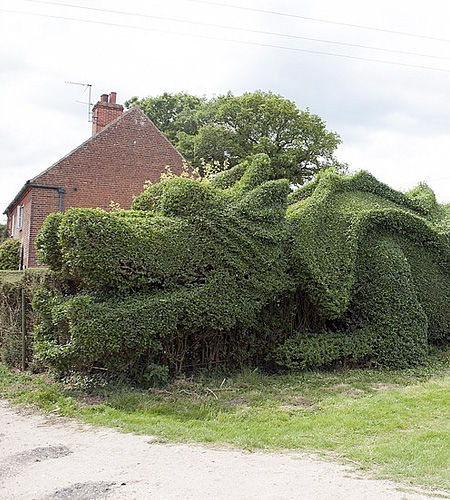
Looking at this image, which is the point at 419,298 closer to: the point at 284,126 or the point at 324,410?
the point at 324,410

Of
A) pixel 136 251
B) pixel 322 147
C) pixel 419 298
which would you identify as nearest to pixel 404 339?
pixel 419 298

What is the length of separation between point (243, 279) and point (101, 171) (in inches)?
570

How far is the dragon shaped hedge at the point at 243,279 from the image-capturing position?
8.35 meters

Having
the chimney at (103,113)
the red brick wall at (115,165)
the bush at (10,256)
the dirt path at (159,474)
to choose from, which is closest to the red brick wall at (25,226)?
the bush at (10,256)

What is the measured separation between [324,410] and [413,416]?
1.14m

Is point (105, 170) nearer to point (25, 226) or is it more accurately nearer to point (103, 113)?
point (103, 113)

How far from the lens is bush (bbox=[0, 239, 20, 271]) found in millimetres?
23297

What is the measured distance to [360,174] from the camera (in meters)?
12.3

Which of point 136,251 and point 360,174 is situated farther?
point 360,174

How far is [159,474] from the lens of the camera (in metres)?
5.06

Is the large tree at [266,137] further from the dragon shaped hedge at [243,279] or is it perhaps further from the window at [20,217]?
the dragon shaped hedge at [243,279]

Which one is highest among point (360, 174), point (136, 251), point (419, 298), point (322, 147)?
point (322, 147)

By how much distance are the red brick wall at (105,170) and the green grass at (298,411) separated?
12286mm

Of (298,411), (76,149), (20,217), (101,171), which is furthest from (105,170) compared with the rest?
(298,411)
